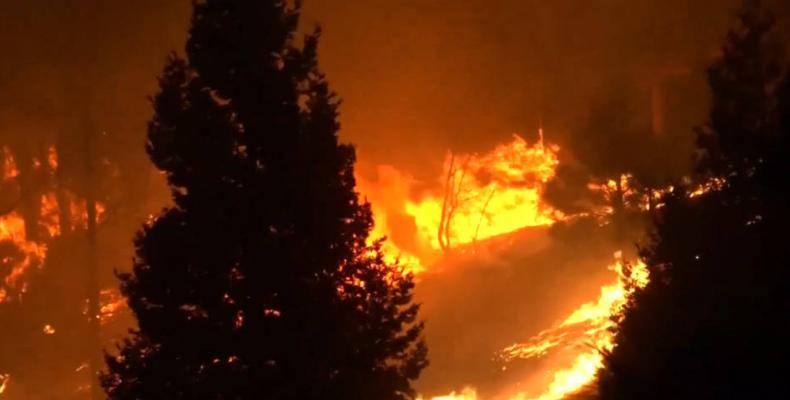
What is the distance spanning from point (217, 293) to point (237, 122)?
2.89 metres

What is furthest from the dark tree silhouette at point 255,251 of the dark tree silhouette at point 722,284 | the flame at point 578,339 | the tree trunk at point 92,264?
the tree trunk at point 92,264

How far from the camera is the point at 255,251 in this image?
1296 cm

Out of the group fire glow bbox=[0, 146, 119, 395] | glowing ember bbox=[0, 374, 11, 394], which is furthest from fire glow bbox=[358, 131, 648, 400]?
glowing ember bbox=[0, 374, 11, 394]

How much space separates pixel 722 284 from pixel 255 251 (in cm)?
863

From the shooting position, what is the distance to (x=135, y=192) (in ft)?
157

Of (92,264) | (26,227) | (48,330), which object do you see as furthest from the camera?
(26,227)

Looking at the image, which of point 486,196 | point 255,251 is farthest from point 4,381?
point 255,251

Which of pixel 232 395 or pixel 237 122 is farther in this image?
pixel 237 122

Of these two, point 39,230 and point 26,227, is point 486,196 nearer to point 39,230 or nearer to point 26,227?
point 39,230

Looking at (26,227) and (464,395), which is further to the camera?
(26,227)

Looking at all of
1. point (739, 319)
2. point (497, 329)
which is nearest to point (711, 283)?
point (739, 319)

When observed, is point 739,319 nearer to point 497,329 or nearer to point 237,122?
point 237,122

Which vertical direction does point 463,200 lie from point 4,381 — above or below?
above

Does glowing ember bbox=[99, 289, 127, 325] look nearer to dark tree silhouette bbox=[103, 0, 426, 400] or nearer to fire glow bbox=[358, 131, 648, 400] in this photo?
fire glow bbox=[358, 131, 648, 400]
